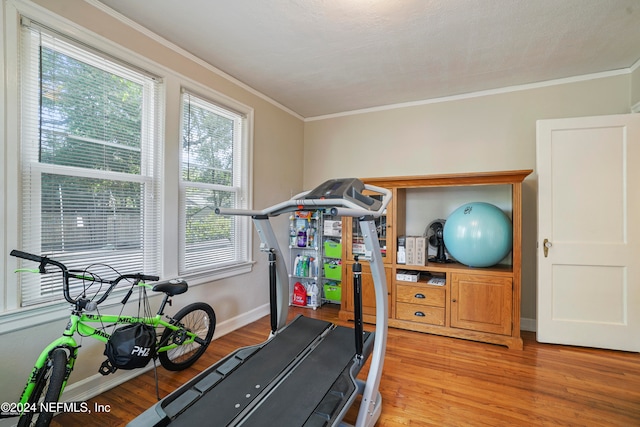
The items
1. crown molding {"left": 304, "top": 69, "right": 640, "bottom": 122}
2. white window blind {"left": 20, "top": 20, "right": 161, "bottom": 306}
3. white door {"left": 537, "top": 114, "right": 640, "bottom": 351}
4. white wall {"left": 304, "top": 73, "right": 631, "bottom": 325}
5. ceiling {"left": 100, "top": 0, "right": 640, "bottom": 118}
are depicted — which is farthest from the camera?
white wall {"left": 304, "top": 73, "right": 631, "bottom": 325}

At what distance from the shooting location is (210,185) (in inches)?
115

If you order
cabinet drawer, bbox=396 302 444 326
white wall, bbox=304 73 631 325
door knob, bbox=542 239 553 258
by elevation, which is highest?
white wall, bbox=304 73 631 325

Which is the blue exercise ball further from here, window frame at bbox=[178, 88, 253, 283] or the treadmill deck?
window frame at bbox=[178, 88, 253, 283]

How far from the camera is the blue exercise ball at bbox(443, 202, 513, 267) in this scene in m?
2.82

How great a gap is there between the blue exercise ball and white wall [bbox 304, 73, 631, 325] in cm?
60

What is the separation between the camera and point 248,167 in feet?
10.9

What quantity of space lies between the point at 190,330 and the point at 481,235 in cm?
285

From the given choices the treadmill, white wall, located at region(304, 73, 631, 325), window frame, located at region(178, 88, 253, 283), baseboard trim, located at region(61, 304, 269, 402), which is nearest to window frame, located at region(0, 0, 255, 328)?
window frame, located at region(178, 88, 253, 283)

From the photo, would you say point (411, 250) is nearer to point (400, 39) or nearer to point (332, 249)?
point (332, 249)

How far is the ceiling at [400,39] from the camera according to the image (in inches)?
79.4

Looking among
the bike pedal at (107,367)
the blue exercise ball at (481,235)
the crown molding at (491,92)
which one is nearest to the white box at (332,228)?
the blue exercise ball at (481,235)

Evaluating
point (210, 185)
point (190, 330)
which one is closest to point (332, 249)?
point (210, 185)

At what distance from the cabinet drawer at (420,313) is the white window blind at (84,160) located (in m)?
2.51

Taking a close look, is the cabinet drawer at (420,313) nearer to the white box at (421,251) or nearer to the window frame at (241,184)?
the white box at (421,251)
